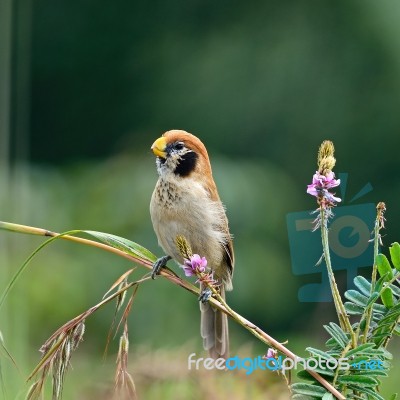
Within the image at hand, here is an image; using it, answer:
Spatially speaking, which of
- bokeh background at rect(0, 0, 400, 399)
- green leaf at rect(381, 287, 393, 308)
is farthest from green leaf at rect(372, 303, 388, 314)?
bokeh background at rect(0, 0, 400, 399)

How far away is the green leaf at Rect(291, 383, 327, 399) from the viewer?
0.66 metres

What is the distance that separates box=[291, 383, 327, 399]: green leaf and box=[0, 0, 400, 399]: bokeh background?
0.93 metres

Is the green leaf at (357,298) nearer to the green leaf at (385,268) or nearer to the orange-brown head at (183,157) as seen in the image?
the green leaf at (385,268)

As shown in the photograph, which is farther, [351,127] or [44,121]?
[44,121]

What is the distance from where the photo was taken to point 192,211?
1371 millimetres

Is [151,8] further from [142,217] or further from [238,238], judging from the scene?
[142,217]

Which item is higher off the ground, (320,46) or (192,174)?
(320,46)

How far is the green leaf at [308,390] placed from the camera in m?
0.66

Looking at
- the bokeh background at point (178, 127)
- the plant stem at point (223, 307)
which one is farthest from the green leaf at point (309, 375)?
the bokeh background at point (178, 127)

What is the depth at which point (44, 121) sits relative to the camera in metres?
4.80

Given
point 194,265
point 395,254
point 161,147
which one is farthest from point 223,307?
point 161,147

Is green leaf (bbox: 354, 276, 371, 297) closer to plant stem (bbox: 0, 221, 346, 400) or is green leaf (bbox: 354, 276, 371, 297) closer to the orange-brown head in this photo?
plant stem (bbox: 0, 221, 346, 400)

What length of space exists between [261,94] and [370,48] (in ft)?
1.75

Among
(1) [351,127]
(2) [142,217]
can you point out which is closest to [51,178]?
(2) [142,217]
